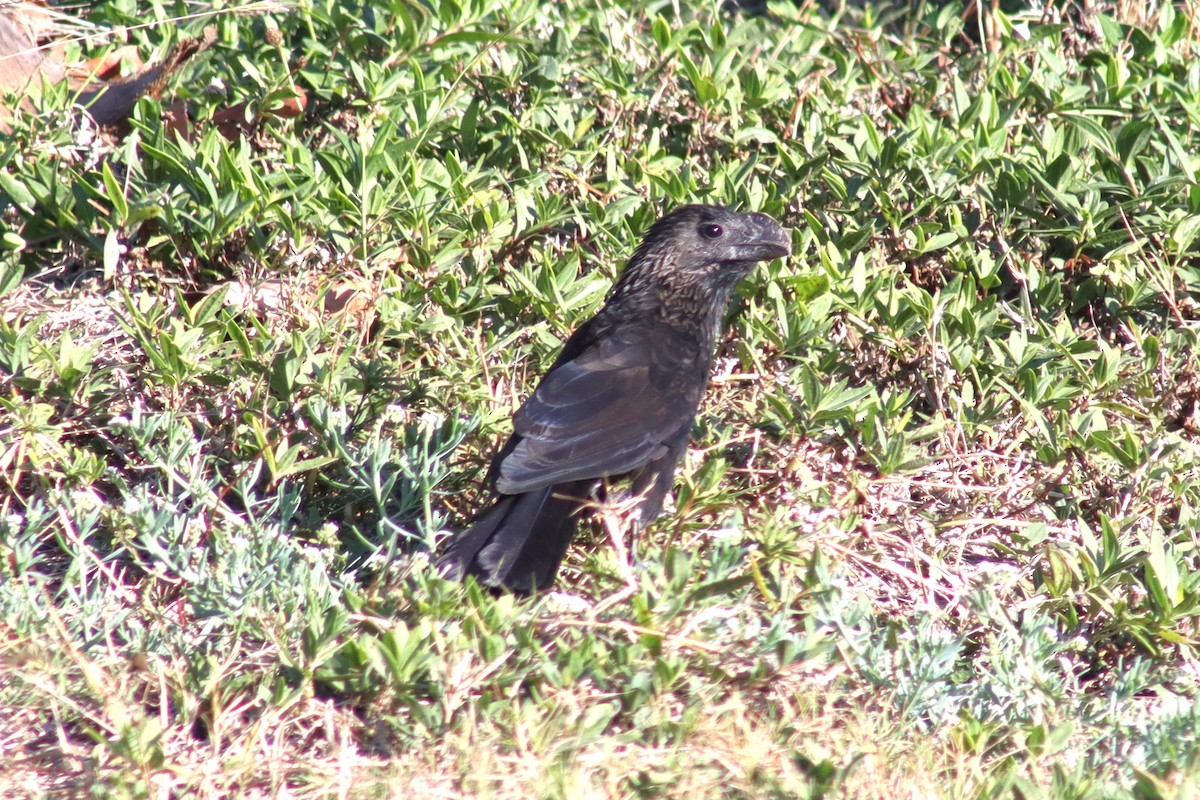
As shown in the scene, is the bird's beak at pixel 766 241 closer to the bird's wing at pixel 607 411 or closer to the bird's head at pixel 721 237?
the bird's head at pixel 721 237

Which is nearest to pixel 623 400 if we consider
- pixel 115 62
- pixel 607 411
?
pixel 607 411

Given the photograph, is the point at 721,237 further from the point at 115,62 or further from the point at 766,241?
the point at 115,62

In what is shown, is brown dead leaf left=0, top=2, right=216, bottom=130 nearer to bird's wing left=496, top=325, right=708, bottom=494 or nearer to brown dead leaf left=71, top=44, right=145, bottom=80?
brown dead leaf left=71, top=44, right=145, bottom=80

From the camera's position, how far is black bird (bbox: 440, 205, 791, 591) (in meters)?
3.44

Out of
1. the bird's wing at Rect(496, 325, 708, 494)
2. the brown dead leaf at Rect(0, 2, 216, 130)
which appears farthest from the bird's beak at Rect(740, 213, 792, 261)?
the brown dead leaf at Rect(0, 2, 216, 130)

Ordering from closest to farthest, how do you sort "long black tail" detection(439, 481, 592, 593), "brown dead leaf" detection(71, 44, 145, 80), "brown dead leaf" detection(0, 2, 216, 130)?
"long black tail" detection(439, 481, 592, 593), "brown dead leaf" detection(0, 2, 216, 130), "brown dead leaf" detection(71, 44, 145, 80)

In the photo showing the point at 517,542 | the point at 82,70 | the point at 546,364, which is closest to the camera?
the point at 517,542

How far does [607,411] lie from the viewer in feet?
12.4

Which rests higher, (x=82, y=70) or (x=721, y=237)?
(x=82, y=70)

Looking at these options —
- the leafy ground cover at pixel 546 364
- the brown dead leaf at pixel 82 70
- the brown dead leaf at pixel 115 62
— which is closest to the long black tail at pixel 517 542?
the leafy ground cover at pixel 546 364

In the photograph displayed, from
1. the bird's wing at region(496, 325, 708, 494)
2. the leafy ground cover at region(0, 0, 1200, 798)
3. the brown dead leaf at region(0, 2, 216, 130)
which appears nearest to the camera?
the leafy ground cover at region(0, 0, 1200, 798)

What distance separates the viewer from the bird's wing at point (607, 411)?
3529mm

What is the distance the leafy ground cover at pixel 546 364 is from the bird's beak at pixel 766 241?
7.5 inches

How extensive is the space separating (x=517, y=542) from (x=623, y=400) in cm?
61
